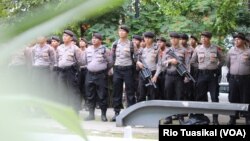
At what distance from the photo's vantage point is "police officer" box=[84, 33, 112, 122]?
6.23 meters

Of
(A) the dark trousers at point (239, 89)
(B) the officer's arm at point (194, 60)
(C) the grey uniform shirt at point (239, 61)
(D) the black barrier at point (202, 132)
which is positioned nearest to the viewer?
(D) the black barrier at point (202, 132)

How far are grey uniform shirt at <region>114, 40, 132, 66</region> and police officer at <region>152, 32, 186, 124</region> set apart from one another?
0.40 m

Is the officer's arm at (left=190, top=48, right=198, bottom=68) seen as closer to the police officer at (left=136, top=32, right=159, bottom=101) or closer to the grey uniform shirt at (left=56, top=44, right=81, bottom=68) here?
the police officer at (left=136, top=32, right=159, bottom=101)

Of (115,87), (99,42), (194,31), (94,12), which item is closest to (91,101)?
(115,87)

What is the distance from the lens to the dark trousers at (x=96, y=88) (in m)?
6.43

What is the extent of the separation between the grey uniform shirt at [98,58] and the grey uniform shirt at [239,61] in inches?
57.2

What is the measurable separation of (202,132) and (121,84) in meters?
3.49

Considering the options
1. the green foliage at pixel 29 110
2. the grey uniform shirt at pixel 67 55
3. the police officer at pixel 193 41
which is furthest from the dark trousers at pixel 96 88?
the green foliage at pixel 29 110

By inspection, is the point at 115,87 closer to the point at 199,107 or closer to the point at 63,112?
the point at 199,107

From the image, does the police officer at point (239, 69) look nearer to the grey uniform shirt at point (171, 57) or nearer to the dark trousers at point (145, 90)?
the grey uniform shirt at point (171, 57)

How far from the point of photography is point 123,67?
6.23 m

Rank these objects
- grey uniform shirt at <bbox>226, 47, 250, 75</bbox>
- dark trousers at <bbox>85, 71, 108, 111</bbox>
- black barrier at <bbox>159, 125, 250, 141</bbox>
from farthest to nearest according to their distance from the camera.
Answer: dark trousers at <bbox>85, 71, 108, 111</bbox>, grey uniform shirt at <bbox>226, 47, 250, 75</bbox>, black barrier at <bbox>159, 125, 250, 141</bbox>

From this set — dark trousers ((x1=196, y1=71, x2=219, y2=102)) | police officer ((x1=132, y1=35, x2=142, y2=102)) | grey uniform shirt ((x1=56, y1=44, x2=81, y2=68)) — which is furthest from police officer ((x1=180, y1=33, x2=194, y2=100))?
grey uniform shirt ((x1=56, y1=44, x2=81, y2=68))

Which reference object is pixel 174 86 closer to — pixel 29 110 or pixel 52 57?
pixel 52 57
